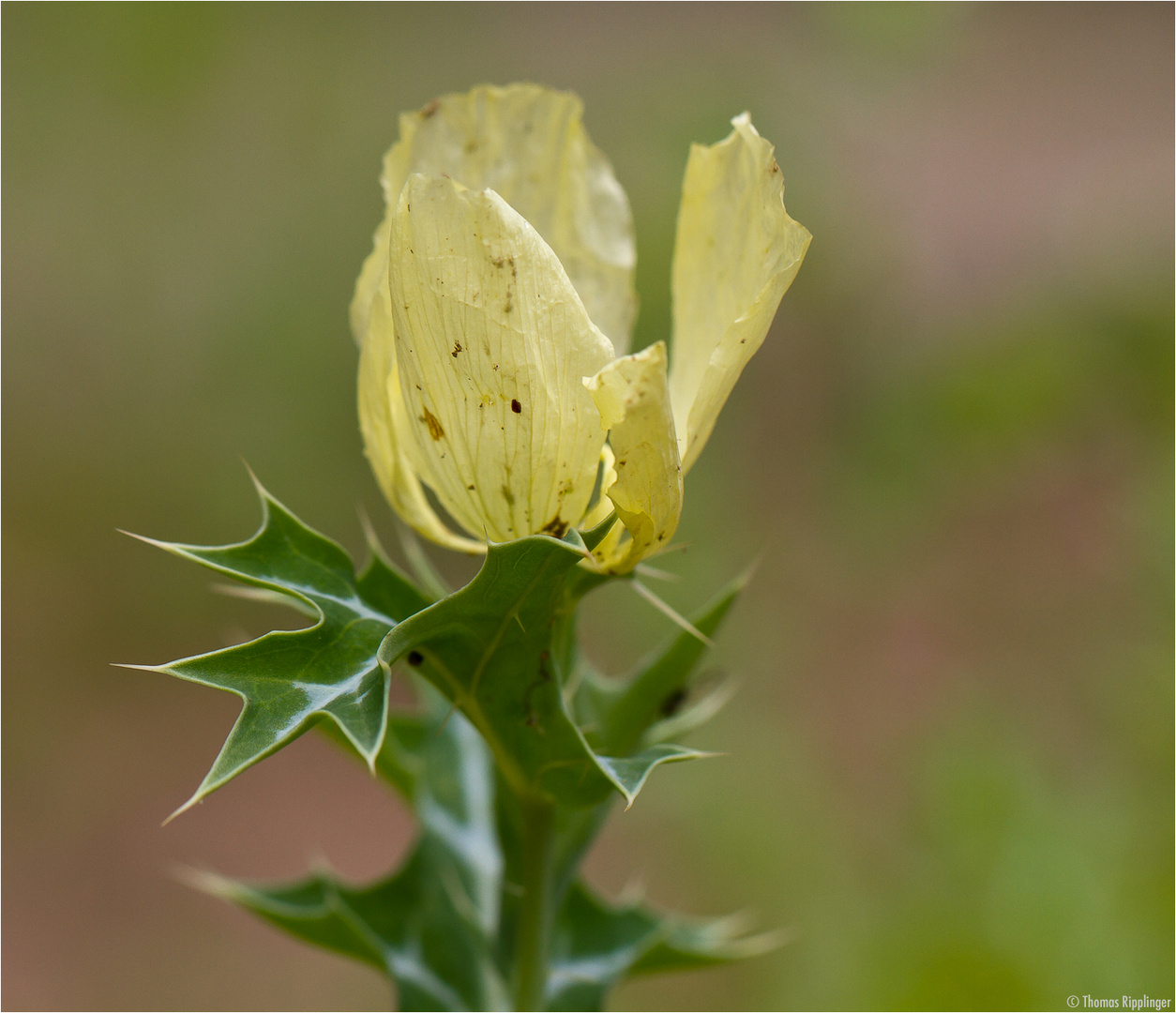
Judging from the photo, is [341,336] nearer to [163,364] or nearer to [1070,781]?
[163,364]

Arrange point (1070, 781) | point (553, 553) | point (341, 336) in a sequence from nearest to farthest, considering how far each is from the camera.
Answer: point (553, 553)
point (1070, 781)
point (341, 336)

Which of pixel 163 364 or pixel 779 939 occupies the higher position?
pixel 163 364

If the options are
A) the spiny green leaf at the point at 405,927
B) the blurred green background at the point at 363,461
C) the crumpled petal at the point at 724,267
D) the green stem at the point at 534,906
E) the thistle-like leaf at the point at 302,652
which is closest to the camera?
the thistle-like leaf at the point at 302,652

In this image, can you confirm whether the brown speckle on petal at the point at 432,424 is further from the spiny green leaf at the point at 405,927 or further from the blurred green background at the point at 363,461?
the blurred green background at the point at 363,461

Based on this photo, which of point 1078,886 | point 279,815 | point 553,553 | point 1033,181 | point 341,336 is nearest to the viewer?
point 553,553

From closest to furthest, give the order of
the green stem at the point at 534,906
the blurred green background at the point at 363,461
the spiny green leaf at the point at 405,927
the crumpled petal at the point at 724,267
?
1. the crumpled petal at the point at 724,267
2. the green stem at the point at 534,906
3. the spiny green leaf at the point at 405,927
4. the blurred green background at the point at 363,461

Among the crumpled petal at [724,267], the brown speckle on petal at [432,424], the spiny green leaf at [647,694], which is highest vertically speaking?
the crumpled petal at [724,267]

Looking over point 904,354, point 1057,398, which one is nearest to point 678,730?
point 1057,398

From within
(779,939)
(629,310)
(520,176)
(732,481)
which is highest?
(732,481)

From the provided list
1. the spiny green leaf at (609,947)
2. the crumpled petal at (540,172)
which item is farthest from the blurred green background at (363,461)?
the crumpled petal at (540,172)
